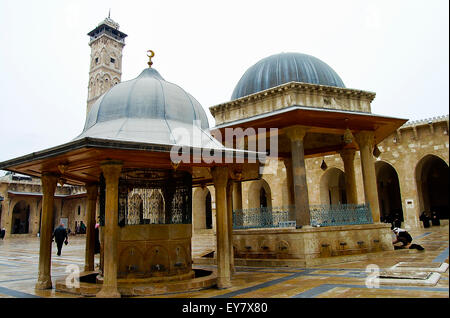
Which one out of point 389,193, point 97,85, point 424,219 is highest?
point 97,85

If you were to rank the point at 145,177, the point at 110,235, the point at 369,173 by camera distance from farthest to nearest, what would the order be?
the point at 369,173 → the point at 145,177 → the point at 110,235

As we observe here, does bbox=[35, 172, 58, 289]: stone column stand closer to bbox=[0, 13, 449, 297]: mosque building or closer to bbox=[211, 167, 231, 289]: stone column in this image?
bbox=[0, 13, 449, 297]: mosque building

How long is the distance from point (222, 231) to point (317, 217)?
178 inches

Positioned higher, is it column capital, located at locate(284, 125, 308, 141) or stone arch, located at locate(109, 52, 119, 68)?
stone arch, located at locate(109, 52, 119, 68)

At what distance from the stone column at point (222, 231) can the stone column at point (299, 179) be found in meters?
3.58

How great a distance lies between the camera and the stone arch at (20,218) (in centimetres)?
4247

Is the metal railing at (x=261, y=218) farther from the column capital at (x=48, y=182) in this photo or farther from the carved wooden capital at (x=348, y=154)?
the column capital at (x=48, y=182)

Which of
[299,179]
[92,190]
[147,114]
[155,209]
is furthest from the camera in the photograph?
[299,179]

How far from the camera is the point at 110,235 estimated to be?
19.1 ft

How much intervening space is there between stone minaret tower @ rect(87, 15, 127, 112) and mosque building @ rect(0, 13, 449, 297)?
41489 mm

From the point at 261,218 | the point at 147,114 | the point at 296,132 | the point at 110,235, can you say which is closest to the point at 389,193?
the point at 261,218

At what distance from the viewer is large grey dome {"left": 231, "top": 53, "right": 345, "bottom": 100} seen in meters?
11.7

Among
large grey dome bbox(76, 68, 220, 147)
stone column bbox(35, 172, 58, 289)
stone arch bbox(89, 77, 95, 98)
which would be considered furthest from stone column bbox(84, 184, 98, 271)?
stone arch bbox(89, 77, 95, 98)

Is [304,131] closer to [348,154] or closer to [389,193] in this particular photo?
[348,154]
